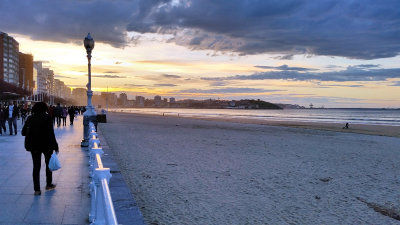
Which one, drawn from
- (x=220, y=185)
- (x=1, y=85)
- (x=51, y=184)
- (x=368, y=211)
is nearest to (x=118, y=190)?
(x=51, y=184)

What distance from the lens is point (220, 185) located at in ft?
26.8

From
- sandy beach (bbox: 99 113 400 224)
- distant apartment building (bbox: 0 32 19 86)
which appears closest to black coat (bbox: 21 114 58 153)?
sandy beach (bbox: 99 113 400 224)

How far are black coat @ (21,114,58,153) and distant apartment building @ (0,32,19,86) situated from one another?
Result: 168302mm

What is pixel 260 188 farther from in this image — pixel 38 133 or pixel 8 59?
pixel 8 59

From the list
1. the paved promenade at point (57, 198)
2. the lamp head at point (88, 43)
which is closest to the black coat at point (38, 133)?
the paved promenade at point (57, 198)

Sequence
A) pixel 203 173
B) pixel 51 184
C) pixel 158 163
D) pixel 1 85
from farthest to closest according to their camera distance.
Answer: pixel 1 85
pixel 158 163
pixel 203 173
pixel 51 184

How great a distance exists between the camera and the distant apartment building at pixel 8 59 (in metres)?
154

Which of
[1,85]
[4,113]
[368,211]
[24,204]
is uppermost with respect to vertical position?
[1,85]

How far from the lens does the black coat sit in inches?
241

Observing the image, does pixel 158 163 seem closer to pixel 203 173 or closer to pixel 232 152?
pixel 203 173

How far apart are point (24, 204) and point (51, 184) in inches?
41.0

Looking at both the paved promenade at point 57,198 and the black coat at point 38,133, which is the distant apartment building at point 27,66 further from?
the black coat at point 38,133

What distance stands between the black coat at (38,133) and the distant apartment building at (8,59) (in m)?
168

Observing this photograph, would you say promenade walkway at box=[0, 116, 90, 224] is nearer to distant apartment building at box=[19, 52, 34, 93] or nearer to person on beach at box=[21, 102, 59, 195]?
person on beach at box=[21, 102, 59, 195]
